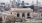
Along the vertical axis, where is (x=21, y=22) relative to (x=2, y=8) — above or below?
below

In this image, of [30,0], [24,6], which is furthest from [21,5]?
[30,0]

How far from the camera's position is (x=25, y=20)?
93cm

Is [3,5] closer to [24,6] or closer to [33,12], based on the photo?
[24,6]

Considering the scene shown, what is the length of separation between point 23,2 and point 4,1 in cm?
28

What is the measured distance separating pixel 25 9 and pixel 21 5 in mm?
86

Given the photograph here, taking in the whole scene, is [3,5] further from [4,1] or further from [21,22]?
[21,22]

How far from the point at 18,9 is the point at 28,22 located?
0.24m

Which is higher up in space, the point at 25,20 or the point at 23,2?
the point at 23,2

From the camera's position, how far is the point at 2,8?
0.93 m

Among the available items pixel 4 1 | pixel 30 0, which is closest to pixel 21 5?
pixel 30 0

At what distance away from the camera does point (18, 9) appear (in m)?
0.93

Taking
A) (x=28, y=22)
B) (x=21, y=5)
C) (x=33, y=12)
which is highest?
(x=21, y=5)

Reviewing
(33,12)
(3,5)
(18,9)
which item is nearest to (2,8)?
(3,5)

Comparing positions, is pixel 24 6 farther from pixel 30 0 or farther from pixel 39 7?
pixel 39 7
